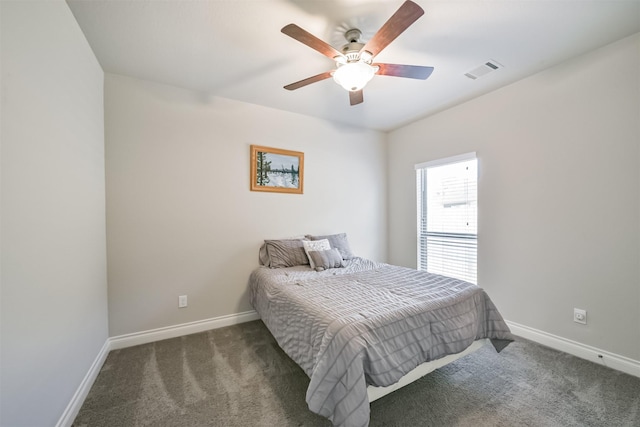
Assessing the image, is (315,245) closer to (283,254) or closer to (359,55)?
(283,254)

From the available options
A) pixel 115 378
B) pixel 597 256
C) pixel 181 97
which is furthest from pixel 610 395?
pixel 181 97

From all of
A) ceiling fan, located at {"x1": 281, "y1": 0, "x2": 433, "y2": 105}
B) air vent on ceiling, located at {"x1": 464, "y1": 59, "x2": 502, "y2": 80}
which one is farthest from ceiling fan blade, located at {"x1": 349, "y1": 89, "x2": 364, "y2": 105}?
air vent on ceiling, located at {"x1": 464, "y1": 59, "x2": 502, "y2": 80}

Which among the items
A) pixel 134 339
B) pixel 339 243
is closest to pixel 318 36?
pixel 339 243

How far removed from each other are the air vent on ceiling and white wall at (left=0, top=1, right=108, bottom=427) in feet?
10.3

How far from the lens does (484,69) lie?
7.68 feet

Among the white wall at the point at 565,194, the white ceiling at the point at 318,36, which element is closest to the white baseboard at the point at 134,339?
the white ceiling at the point at 318,36

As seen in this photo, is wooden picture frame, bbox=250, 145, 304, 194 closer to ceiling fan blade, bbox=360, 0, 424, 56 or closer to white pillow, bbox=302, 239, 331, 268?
white pillow, bbox=302, 239, 331, 268

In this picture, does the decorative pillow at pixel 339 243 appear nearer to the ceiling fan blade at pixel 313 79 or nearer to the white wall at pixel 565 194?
the white wall at pixel 565 194

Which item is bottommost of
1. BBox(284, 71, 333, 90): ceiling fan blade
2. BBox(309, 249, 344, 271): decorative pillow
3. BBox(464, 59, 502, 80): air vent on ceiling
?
BBox(309, 249, 344, 271): decorative pillow

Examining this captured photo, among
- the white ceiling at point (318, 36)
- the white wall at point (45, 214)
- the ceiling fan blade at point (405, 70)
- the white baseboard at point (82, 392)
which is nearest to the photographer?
the white wall at point (45, 214)

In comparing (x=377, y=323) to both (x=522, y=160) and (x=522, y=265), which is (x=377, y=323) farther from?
(x=522, y=160)

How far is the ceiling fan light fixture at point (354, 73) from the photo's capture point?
1.71m

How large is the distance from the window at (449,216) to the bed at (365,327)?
3.50 ft

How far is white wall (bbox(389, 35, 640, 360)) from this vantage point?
6.40 ft
